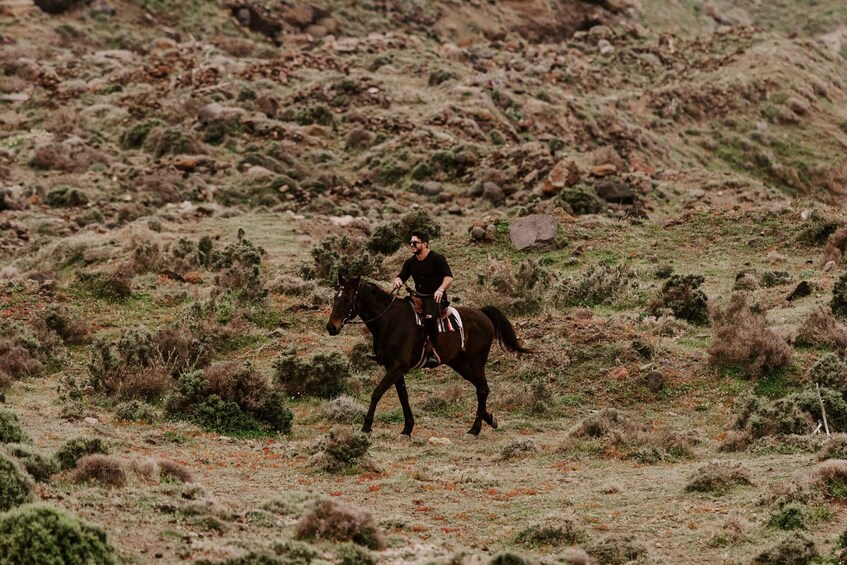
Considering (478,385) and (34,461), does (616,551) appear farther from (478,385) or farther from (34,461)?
(478,385)

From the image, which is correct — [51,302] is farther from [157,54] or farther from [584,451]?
[157,54]

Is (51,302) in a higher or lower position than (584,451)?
lower

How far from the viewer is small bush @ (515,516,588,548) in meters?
10.6

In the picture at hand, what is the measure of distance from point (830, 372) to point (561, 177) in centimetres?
1558

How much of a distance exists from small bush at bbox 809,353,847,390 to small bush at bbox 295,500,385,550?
1032 centimetres

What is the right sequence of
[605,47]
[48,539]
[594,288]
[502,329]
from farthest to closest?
1. [605,47]
2. [594,288]
3. [502,329]
4. [48,539]

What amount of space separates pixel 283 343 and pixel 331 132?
2174 cm

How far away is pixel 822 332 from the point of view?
19.7 m

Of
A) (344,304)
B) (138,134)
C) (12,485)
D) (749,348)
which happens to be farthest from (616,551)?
(138,134)

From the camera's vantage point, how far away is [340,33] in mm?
64312

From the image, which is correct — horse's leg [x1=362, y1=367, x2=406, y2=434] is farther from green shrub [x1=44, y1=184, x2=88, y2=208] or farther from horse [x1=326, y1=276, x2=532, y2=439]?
green shrub [x1=44, y1=184, x2=88, y2=208]

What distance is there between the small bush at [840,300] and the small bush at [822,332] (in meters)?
0.43

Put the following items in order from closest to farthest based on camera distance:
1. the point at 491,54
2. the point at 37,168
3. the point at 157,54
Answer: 1. the point at 37,168
2. the point at 157,54
3. the point at 491,54

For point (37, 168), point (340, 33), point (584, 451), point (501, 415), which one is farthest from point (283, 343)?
point (340, 33)
